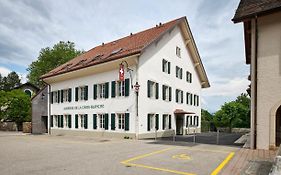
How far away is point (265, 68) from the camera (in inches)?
477

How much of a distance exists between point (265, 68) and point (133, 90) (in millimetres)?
9857

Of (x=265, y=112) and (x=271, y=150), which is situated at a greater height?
(x=265, y=112)

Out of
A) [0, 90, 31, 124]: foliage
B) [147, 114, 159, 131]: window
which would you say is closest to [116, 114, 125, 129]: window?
[147, 114, 159, 131]: window

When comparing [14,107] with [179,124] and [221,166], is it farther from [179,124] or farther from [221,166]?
[221,166]

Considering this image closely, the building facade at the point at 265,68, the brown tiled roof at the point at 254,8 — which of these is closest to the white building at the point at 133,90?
the building facade at the point at 265,68

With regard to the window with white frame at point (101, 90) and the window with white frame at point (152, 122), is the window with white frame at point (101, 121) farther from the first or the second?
the window with white frame at point (152, 122)

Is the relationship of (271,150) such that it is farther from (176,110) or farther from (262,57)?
(176,110)

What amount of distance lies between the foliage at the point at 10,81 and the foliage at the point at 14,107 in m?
43.9

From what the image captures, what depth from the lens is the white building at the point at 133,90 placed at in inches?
766

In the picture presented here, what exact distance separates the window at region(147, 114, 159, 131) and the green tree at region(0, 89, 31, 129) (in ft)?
74.9

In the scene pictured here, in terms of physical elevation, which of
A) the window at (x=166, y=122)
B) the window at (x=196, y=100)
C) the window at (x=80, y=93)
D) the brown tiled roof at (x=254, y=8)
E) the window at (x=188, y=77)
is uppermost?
the brown tiled roof at (x=254, y=8)

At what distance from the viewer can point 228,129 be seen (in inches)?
1414

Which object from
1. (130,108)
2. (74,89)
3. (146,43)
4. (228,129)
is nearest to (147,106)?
(130,108)

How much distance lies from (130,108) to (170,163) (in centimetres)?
1072
